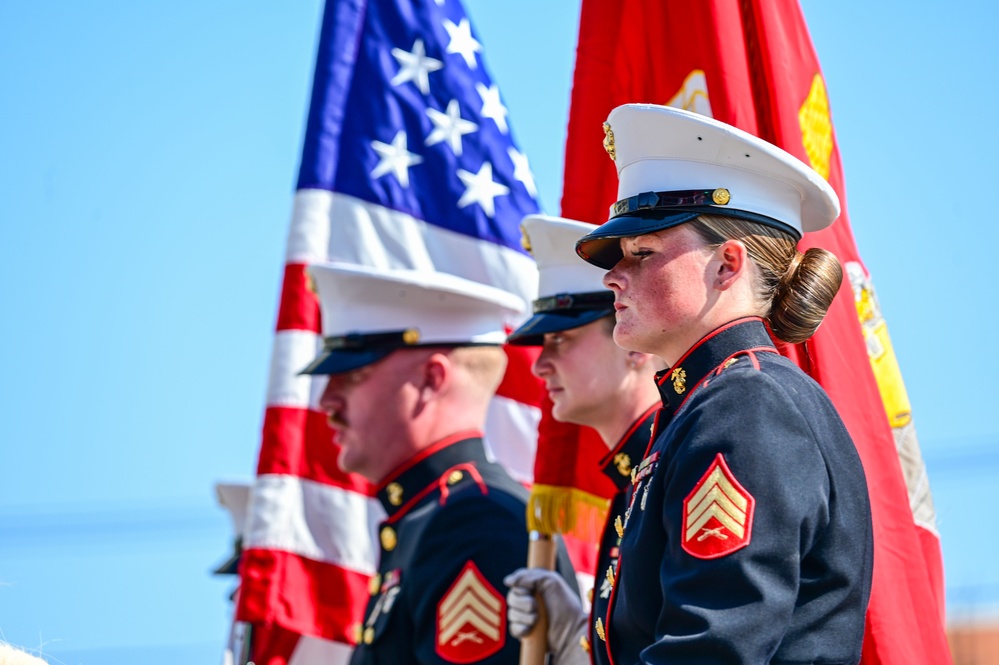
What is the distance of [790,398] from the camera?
2732 mm

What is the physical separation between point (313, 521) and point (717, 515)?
4.64m

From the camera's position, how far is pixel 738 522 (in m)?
2.53

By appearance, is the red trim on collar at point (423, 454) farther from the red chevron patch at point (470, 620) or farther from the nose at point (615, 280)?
the nose at point (615, 280)

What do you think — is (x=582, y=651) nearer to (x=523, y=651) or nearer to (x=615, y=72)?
(x=523, y=651)

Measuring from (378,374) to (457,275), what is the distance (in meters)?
1.66

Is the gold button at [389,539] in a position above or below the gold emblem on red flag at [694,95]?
below

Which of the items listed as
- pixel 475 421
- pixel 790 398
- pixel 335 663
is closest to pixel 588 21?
pixel 475 421

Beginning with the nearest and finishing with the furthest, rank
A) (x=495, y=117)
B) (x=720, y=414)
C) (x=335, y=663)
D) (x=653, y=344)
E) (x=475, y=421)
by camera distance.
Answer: (x=720, y=414), (x=653, y=344), (x=475, y=421), (x=335, y=663), (x=495, y=117)

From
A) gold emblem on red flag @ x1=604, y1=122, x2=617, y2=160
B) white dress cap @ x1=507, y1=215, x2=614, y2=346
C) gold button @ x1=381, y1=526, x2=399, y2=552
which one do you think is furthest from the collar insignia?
gold button @ x1=381, y1=526, x2=399, y2=552

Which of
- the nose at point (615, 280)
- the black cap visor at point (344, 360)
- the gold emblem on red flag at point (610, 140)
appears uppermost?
the black cap visor at point (344, 360)

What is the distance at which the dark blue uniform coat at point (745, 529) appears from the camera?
250cm

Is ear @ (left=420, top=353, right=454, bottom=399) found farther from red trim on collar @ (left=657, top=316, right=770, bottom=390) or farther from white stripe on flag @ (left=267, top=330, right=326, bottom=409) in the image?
red trim on collar @ (left=657, top=316, right=770, bottom=390)

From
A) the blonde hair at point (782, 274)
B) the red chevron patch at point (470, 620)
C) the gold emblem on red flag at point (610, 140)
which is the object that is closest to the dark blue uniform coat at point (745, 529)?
the blonde hair at point (782, 274)

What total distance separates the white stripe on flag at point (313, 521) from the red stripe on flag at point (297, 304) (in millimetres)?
803
